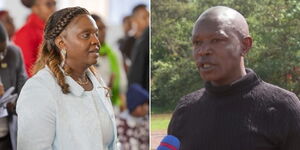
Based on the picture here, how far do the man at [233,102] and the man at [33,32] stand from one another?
2010 mm

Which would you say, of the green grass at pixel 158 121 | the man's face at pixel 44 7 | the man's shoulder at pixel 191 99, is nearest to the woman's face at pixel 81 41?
the man's shoulder at pixel 191 99

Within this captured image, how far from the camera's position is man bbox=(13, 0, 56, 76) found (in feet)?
13.0

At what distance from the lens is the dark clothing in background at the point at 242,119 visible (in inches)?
77.6

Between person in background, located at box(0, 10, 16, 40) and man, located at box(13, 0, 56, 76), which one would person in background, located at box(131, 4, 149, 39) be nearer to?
person in background, located at box(0, 10, 16, 40)

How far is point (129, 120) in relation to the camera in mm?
4070

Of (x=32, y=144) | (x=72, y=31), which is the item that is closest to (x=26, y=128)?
(x=32, y=144)

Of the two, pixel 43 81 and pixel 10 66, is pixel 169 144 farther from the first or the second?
pixel 10 66

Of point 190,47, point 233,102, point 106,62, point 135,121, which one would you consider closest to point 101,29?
point 106,62

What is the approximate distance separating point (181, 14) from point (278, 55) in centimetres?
55

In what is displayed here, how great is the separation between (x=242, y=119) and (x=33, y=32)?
2.27 meters

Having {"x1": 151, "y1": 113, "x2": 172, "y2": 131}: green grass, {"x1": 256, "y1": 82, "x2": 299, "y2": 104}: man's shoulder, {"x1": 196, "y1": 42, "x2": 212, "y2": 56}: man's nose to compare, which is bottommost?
{"x1": 151, "y1": 113, "x2": 172, "y2": 131}: green grass

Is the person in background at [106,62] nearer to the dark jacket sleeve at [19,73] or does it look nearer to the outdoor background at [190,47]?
the dark jacket sleeve at [19,73]

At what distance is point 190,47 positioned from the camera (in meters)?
3.30

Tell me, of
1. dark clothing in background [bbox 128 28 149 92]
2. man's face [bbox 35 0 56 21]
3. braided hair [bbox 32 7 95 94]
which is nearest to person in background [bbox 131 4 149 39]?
man's face [bbox 35 0 56 21]
